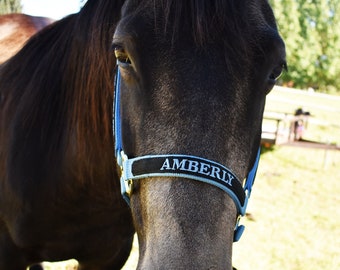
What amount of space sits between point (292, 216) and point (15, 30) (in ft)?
13.4

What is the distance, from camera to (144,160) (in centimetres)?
121

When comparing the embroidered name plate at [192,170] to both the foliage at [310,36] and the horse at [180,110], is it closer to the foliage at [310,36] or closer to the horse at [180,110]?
the horse at [180,110]

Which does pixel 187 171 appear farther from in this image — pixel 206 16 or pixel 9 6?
pixel 9 6

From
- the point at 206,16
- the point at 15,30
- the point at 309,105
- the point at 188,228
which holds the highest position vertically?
the point at 206,16

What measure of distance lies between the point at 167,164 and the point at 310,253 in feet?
12.9

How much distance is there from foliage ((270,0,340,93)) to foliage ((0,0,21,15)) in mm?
15819

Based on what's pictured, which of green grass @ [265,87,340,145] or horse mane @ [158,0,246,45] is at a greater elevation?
horse mane @ [158,0,246,45]

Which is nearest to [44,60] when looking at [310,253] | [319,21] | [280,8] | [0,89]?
[0,89]

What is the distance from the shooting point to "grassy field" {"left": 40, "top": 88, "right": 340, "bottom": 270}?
4312mm

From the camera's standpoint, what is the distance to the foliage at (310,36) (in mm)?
19812

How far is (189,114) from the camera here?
116cm

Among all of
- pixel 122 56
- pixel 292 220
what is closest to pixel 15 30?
pixel 122 56

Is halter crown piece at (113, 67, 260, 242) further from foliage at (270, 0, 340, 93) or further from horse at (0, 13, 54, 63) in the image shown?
foliage at (270, 0, 340, 93)

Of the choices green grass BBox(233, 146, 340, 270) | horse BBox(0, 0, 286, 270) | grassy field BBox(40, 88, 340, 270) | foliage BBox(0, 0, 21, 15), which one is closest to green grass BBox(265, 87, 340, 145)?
grassy field BBox(40, 88, 340, 270)
